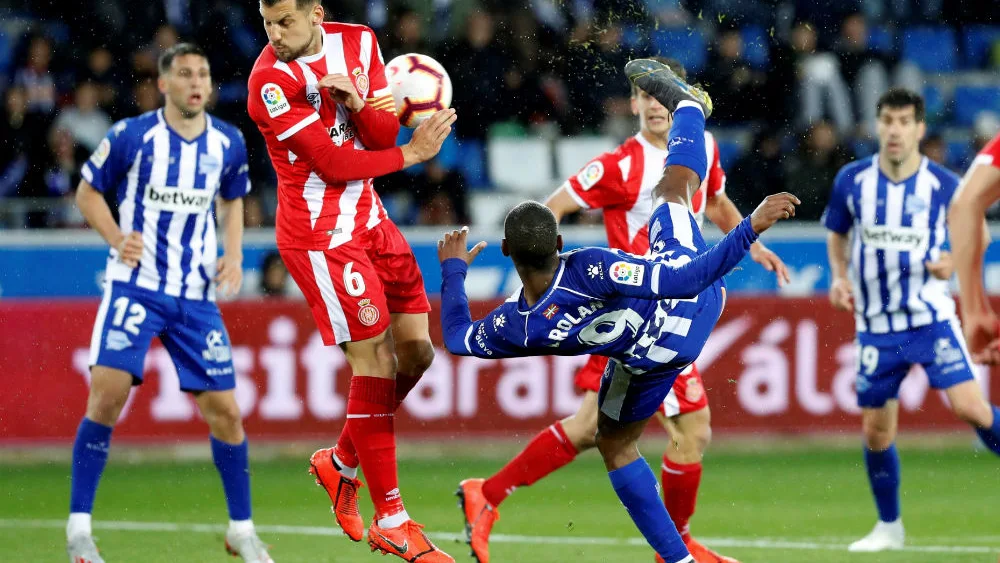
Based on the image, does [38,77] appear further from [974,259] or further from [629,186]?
[974,259]

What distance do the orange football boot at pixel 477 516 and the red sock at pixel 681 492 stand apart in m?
0.75

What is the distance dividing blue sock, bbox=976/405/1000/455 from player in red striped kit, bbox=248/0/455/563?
2.89m

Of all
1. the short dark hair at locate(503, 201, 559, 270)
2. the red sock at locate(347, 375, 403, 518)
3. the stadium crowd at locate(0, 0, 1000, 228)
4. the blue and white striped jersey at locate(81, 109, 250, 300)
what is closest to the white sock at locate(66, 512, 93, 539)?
the blue and white striped jersey at locate(81, 109, 250, 300)

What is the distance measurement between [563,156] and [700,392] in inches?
210

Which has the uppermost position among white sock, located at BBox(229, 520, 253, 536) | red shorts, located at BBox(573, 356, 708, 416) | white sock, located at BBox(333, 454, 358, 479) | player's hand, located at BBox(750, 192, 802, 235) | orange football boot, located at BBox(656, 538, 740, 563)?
player's hand, located at BBox(750, 192, 802, 235)

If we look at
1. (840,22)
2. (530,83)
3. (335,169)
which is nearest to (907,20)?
(840,22)

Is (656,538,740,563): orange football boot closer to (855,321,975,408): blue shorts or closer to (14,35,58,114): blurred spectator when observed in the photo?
(855,321,975,408): blue shorts

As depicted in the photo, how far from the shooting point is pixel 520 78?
457 inches

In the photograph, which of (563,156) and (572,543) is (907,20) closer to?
(563,156)

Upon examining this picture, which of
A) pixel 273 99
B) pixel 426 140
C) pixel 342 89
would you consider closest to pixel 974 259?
pixel 426 140

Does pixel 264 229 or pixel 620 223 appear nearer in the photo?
pixel 620 223

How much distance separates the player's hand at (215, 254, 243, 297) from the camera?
671 centimetres

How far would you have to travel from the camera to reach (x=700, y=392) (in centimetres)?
642

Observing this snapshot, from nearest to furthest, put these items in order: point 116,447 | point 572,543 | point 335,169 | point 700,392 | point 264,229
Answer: point 335,169 → point 700,392 → point 572,543 → point 116,447 → point 264,229
